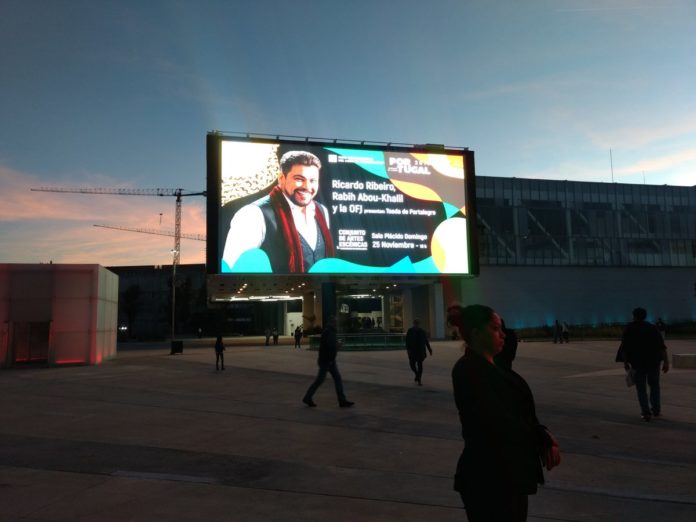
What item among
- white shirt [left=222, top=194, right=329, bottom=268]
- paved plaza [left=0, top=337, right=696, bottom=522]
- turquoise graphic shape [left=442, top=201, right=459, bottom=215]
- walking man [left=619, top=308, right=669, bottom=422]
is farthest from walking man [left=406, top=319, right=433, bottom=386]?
turquoise graphic shape [left=442, top=201, right=459, bottom=215]

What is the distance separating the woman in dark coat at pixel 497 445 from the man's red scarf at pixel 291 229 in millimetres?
32575

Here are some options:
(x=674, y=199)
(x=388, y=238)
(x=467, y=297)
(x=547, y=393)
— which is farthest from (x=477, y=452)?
(x=674, y=199)

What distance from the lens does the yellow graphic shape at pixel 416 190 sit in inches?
1463

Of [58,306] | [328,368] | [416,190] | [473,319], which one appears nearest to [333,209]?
[416,190]

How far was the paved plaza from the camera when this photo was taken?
4934mm

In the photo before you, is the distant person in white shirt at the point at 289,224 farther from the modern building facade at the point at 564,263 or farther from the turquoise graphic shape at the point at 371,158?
the modern building facade at the point at 564,263

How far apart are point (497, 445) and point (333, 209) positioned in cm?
3359

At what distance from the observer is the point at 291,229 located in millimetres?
35344

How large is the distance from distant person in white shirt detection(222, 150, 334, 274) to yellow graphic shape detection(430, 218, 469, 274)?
Result: 7.25 metres

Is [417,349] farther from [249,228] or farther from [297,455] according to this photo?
[249,228]

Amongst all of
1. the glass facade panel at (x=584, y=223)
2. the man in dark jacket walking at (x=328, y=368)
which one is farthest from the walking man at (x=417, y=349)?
the glass facade panel at (x=584, y=223)

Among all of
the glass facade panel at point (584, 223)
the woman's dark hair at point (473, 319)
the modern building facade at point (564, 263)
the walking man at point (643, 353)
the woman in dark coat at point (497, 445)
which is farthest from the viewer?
the glass facade panel at point (584, 223)

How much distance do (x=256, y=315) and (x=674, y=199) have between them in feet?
196

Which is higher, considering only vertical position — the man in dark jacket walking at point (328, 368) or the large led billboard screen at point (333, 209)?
the large led billboard screen at point (333, 209)
